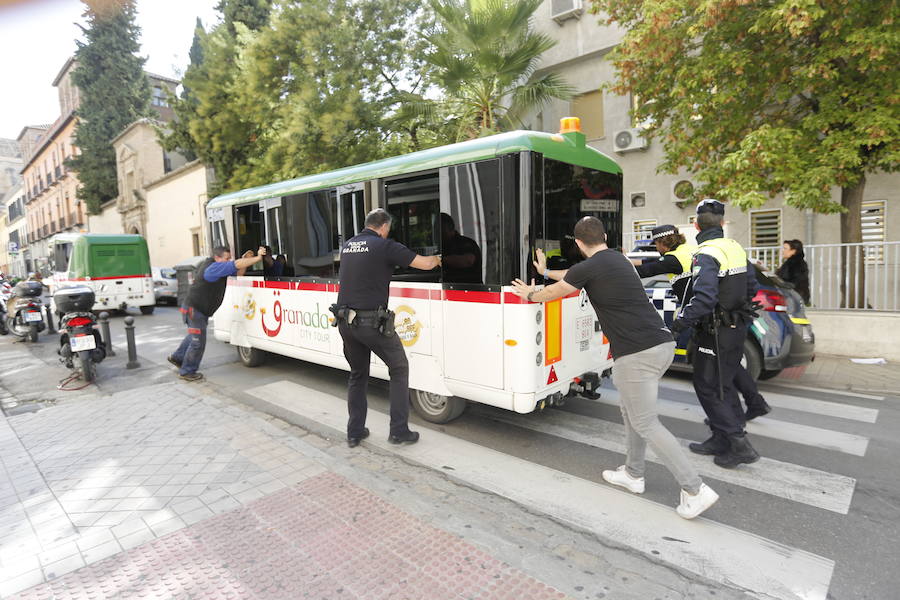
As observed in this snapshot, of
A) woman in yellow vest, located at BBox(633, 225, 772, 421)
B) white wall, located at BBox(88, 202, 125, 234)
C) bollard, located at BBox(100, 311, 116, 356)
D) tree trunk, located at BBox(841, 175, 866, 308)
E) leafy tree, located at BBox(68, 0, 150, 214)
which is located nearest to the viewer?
woman in yellow vest, located at BBox(633, 225, 772, 421)

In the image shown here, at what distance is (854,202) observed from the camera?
29.5 feet

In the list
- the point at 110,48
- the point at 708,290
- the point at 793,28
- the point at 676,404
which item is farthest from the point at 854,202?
the point at 110,48

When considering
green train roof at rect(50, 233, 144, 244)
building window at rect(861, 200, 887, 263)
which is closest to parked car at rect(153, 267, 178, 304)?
green train roof at rect(50, 233, 144, 244)

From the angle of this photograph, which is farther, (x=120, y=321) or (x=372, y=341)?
(x=120, y=321)

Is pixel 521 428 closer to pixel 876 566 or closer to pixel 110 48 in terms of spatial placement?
pixel 876 566

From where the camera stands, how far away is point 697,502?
127 inches

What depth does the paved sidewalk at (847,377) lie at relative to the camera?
645 cm

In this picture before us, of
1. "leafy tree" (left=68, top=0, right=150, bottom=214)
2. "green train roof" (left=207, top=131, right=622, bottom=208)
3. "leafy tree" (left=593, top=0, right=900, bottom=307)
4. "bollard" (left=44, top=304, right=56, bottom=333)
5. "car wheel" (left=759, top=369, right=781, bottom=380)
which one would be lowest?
"car wheel" (left=759, top=369, right=781, bottom=380)

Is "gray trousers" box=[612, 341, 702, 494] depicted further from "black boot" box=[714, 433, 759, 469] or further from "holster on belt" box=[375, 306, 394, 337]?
"holster on belt" box=[375, 306, 394, 337]

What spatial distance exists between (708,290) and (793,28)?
5.27m

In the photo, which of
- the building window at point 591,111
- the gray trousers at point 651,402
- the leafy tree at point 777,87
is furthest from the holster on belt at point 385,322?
the building window at point 591,111

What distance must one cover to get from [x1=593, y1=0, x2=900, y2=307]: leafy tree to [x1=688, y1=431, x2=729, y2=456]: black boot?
5.15 metres

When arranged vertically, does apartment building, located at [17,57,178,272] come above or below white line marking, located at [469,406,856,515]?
above

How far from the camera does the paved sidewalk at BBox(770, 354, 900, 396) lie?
21.2ft
